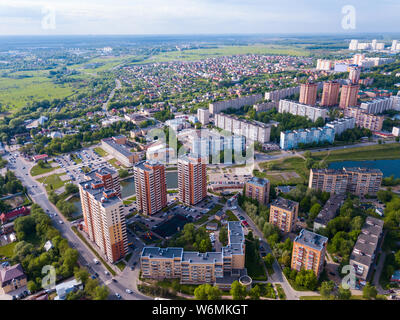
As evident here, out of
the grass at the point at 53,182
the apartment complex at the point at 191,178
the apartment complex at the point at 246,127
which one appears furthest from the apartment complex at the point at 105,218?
the apartment complex at the point at 246,127

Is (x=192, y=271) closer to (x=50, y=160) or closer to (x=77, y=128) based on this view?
(x=50, y=160)

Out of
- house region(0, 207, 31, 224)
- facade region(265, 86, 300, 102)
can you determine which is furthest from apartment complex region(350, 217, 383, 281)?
facade region(265, 86, 300, 102)

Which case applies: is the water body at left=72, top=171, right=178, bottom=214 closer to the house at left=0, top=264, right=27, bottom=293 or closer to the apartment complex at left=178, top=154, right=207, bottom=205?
the apartment complex at left=178, top=154, right=207, bottom=205

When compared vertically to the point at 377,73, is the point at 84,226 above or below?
below

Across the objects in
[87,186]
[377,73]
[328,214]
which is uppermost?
[377,73]

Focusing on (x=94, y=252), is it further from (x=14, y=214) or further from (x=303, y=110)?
(x=303, y=110)

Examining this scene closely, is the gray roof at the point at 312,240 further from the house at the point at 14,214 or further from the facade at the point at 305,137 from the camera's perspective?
the house at the point at 14,214
